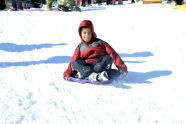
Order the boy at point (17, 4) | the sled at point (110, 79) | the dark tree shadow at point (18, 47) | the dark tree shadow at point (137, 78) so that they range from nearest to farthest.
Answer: the sled at point (110, 79)
the dark tree shadow at point (137, 78)
the dark tree shadow at point (18, 47)
the boy at point (17, 4)

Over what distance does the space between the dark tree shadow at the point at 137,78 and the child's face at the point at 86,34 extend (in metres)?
0.92

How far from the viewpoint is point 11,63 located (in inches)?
254

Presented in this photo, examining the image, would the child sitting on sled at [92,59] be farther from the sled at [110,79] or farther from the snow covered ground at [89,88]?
the snow covered ground at [89,88]

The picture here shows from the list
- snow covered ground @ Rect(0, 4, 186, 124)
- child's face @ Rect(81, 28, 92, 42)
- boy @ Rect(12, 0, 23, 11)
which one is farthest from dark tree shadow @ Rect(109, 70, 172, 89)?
boy @ Rect(12, 0, 23, 11)

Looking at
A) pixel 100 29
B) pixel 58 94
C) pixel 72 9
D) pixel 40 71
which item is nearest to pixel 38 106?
pixel 58 94

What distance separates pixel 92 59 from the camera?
16.7 feet

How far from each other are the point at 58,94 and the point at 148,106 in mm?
1405

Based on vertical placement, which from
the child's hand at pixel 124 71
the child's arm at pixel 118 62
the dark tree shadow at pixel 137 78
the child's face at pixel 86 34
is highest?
the child's face at pixel 86 34

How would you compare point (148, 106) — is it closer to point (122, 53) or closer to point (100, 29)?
point (122, 53)

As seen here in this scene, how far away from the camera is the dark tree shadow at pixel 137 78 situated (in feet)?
16.0

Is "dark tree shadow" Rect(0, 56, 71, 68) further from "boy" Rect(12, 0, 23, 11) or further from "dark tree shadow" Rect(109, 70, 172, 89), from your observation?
"boy" Rect(12, 0, 23, 11)

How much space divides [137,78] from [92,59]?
3.02 feet

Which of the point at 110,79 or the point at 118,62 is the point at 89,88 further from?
the point at 118,62

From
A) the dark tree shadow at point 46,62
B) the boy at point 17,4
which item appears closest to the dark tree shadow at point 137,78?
the dark tree shadow at point 46,62
